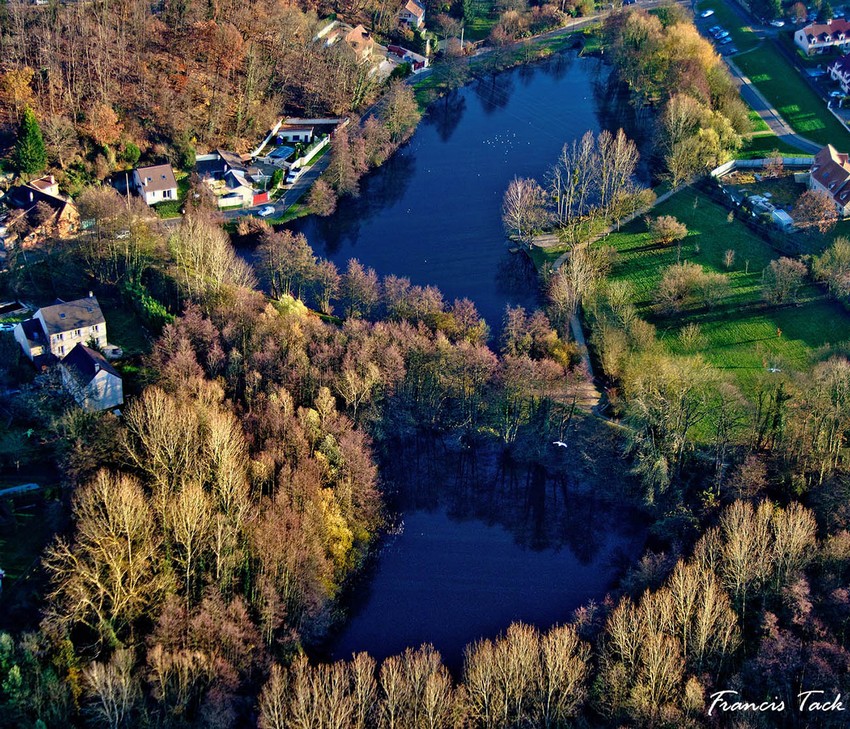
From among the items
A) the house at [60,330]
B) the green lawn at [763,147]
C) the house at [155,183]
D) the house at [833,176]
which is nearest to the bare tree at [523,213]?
the green lawn at [763,147]

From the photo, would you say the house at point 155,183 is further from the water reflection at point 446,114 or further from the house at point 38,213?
the water reflection at point 446,114

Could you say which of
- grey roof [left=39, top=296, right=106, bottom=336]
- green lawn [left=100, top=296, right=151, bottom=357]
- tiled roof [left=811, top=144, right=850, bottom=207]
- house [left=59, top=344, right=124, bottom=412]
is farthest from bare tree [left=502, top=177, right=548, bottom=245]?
house [left=59, top=344, right=124, bottom=412]

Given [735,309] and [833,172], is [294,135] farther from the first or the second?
[833,172]

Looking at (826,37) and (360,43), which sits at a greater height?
(826,37)

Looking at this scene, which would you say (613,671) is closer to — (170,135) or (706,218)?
(706,218)

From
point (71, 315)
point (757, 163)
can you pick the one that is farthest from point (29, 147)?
point (757, 163)

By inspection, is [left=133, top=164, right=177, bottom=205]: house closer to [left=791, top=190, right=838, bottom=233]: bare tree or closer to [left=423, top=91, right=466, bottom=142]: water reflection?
[left=423, top=91, right=466, bottom=142]: water reflection

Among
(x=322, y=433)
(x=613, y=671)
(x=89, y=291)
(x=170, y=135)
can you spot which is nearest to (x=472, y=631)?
(x=613, y=671)
